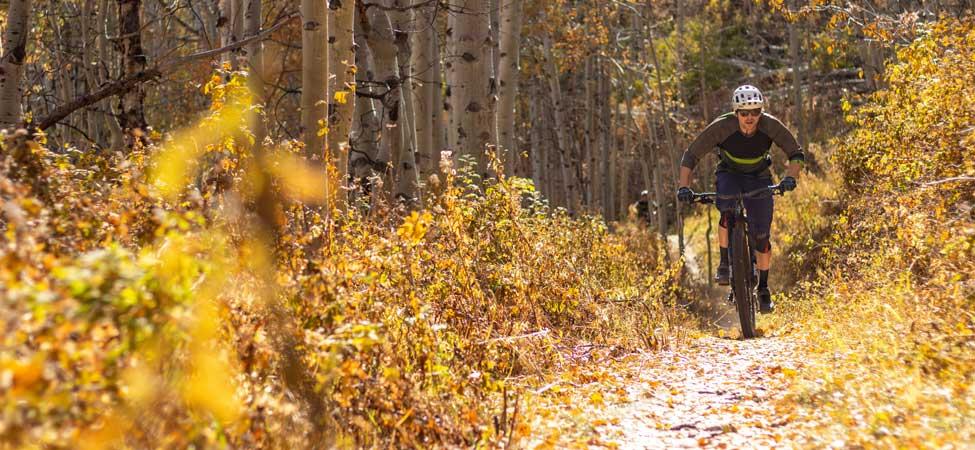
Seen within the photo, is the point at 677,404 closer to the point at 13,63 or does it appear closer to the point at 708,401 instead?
the point at 708,401

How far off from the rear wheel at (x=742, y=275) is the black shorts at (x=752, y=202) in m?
0.15

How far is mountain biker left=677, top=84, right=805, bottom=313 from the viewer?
937cm

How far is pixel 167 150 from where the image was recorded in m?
5.51

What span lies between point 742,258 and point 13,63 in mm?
6783

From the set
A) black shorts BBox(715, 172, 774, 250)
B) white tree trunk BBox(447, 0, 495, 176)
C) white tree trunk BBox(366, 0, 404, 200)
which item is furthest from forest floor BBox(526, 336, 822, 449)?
white tree trunk BBox(447, 0, 495, 176)

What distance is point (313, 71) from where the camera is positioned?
6363 millimetres

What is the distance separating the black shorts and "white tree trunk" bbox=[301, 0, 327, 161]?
189 inches

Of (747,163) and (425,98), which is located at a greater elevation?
(425,98)

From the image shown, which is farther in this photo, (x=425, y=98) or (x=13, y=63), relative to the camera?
(x=425, y=98)

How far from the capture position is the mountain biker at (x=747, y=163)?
30.7 feet

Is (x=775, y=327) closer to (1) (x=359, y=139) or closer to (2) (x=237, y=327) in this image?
(1) (x=359, y=139)

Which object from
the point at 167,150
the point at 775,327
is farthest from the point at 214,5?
the point at 167,150

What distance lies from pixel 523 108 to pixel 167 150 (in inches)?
1395

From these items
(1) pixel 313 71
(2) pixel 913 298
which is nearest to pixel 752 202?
(2) pixel 913 298
